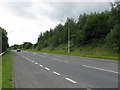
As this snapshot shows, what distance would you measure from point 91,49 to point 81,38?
6.69 metres

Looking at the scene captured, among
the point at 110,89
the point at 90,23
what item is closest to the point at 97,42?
the point at 90,23

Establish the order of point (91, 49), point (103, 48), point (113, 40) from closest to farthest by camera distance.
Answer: point (113, 40) < point (103, 48) < point (91, 49)

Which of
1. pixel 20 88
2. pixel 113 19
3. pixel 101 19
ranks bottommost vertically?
pixel 20 88

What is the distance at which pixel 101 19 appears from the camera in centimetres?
4753

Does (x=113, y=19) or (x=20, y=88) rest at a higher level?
(x=113, y=19)

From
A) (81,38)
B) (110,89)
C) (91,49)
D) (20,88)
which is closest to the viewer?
(110,89)

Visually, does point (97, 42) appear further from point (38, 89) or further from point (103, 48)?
point (38, 89)

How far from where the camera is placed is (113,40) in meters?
29.7

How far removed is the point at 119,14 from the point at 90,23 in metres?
18.1

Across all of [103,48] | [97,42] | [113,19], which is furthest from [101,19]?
[113,19]

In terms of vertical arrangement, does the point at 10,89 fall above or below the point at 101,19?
below

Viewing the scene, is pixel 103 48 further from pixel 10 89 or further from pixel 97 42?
pixel 10 89

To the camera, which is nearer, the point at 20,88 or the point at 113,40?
the point at 20,88

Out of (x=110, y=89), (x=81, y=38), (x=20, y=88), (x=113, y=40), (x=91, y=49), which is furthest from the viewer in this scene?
(x=81, y=38)
